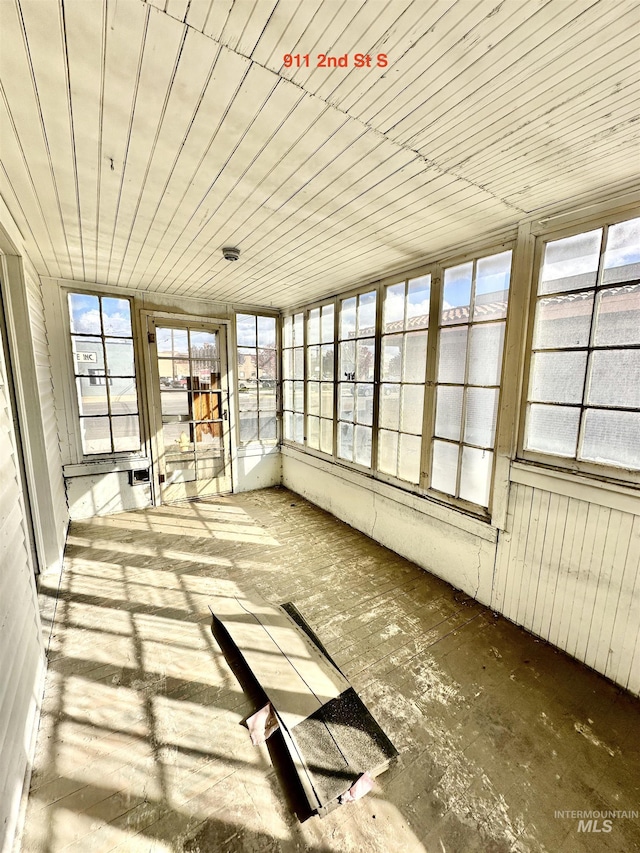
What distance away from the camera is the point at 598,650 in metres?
1.87

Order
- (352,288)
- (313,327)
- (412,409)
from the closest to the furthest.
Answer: (412,409), (352,288), (313,327)

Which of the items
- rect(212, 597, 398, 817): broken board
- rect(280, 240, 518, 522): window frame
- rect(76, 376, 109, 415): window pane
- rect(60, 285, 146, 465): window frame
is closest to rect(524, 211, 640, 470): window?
rect(280, 240, 518, 522): window frame

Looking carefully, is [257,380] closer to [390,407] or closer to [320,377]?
[320,377]

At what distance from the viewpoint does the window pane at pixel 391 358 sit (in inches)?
119

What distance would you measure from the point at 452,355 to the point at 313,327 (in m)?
2.11

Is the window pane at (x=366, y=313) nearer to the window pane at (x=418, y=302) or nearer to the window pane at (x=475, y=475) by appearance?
the window pane at (x=418, y=302)

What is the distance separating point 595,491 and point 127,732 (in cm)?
259

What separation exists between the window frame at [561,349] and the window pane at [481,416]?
0.61ft

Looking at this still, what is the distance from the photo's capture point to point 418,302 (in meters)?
2.82

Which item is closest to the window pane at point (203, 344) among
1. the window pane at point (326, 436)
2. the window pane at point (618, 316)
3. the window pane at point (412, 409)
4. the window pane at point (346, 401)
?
the window pane at point (326, 436)

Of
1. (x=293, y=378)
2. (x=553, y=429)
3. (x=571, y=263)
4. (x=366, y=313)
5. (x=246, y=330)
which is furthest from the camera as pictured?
(x=293, y=378)

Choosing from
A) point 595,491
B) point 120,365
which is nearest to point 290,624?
point 595,491

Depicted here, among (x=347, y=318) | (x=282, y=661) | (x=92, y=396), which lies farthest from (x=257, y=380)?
(x=282, y=661)

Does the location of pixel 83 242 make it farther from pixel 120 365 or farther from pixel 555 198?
pixel 555 198
